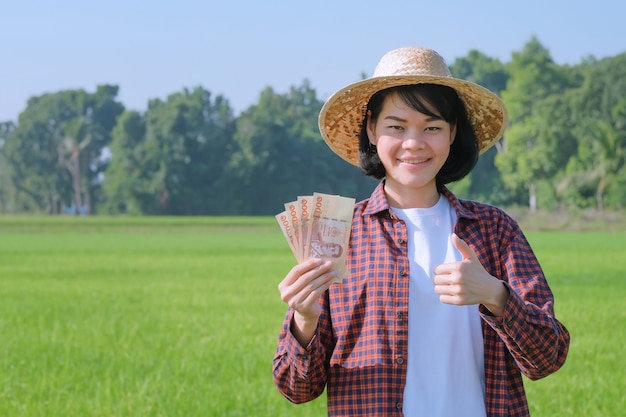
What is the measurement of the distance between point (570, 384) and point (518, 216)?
49552mm

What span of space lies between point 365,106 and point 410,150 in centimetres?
31

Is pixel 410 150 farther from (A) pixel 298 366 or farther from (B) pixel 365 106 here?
(A) pixel 298 366

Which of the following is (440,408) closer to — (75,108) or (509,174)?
(509,174)

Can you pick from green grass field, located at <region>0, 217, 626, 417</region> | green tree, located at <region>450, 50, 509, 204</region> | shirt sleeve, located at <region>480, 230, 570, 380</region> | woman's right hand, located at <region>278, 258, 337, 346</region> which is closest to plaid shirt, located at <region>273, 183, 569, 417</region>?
shirt sleeve, located at <region>480, 230, 570, 380</region>

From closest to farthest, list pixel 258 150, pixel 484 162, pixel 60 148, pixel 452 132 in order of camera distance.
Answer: pixel 452 132 < pixel 484 162 < pixel 258 150 < pixel 60 148

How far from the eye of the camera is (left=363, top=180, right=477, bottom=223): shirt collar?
262 centimetres

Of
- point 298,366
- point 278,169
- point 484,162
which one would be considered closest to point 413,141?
point 298,366

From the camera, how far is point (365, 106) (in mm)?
2902

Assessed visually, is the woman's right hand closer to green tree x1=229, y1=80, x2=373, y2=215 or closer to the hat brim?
the hat brim

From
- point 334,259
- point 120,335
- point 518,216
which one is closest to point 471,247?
point 334,259

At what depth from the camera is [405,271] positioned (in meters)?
2.55

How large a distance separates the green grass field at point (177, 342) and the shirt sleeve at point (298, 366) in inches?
141

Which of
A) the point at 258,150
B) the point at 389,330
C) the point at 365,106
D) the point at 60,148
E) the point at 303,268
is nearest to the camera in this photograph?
the point at 303,268

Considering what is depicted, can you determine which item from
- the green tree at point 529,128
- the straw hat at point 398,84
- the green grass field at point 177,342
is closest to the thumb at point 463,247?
the straw hat at point 398,84
